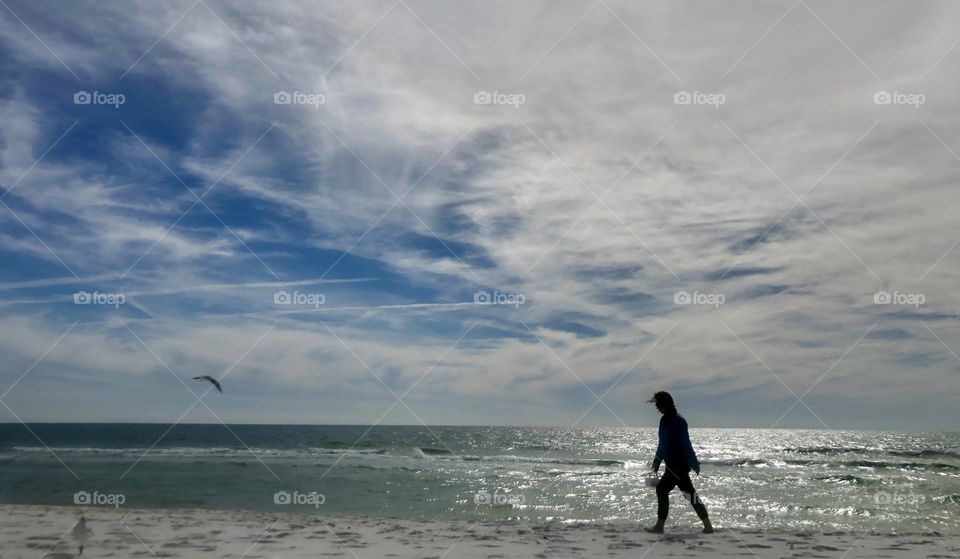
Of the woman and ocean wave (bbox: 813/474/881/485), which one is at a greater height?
the woman

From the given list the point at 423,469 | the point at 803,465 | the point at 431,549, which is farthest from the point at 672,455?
the point at 803,465

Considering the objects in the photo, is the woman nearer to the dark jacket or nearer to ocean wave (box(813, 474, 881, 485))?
the dark jacket

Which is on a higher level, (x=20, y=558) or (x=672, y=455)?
(x=672, y=455)

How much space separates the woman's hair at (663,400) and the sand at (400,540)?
178cm

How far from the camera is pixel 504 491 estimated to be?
2133 cm

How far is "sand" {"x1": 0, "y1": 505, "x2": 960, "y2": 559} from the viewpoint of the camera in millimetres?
8336

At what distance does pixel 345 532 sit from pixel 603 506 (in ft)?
31.9

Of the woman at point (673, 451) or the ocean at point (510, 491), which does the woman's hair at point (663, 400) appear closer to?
the woman at point (673, 451)

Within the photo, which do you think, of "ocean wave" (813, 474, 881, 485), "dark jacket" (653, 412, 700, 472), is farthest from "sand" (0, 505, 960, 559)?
"ocean wave" (813, 474, 881, 485)

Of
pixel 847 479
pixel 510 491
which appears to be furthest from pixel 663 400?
pixel 847 479

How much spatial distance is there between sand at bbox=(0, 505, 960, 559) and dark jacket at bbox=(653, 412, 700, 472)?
39.8 inches

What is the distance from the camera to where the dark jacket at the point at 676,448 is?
907cm

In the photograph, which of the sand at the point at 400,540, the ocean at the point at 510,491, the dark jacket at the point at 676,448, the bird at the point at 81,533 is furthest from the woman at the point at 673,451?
the bird at the point at 81,533

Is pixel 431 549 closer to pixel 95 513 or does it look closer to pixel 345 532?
pixel 345 532
